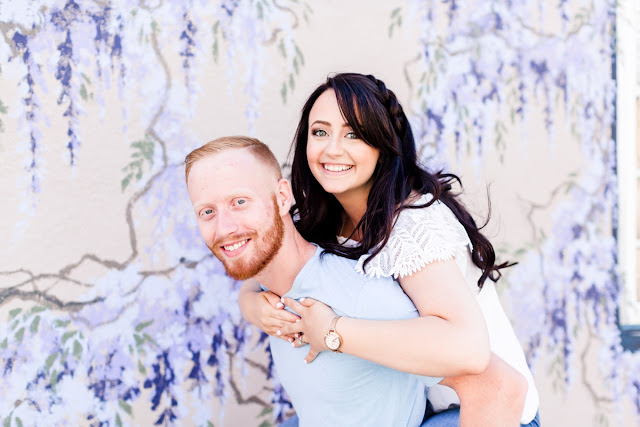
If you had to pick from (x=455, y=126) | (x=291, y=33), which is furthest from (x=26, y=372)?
(x=455, y=126)

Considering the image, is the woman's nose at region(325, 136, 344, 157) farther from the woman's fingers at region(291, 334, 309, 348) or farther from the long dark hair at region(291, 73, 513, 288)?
the woman's fingers at region(291, 334, 309, 348)

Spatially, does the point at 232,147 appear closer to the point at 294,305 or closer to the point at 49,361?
the point at 294,305

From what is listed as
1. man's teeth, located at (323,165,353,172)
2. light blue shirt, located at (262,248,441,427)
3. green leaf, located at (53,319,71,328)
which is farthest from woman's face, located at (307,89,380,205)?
green leaf, located at (53,319,71,328)

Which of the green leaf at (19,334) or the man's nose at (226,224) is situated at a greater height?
the man's nose at (226,224)

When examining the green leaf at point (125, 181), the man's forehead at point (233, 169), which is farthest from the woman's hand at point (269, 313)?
the green leaf at point (125, 181)

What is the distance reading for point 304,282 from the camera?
1637mm

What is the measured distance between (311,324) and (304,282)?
0.15 metres

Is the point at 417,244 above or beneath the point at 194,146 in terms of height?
beneath

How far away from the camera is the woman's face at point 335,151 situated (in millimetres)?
1866

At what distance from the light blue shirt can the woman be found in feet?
0.15

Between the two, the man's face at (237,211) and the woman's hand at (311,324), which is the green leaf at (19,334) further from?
the woman's hand at (311,324)

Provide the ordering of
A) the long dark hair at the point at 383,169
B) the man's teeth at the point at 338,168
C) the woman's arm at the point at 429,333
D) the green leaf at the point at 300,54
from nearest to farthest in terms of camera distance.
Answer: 1. the woman's arm at the point at 429,333
2. the long dark hair at the point at 383,169
3. the man's teeth at the point at 338,168
4. the green leaf at the point at 300,54

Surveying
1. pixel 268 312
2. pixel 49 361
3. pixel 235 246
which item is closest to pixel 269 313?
pixel 268 312

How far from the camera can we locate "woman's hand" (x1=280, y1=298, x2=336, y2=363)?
59.4 inches
